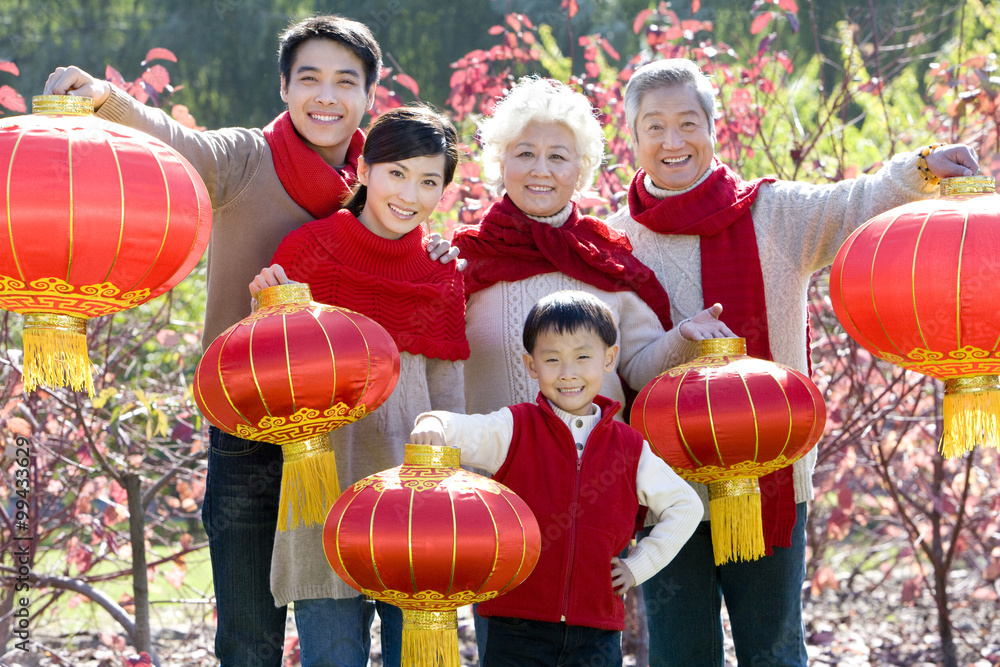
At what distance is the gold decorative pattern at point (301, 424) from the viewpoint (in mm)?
2158

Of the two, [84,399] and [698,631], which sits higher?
[84,399]

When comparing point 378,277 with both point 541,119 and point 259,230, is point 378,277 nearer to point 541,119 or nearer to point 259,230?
point 259,230

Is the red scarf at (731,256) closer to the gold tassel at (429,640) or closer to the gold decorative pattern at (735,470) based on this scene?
the gold decorative pattern at (735,470)

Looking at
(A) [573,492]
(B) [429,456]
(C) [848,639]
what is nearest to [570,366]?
(A) [573,492]

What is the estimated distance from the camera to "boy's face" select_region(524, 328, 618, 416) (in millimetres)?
2385

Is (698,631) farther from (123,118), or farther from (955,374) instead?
(123,118)

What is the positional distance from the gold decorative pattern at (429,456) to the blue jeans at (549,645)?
499 mm

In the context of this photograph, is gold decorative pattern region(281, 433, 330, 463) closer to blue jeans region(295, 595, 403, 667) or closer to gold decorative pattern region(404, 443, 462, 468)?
gold decorative pattern region(404, 443, 462, 468)

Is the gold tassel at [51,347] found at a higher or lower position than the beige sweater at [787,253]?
lower

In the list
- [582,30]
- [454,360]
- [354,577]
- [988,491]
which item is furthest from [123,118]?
[582,30]

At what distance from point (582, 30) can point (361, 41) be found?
8858 millimetres

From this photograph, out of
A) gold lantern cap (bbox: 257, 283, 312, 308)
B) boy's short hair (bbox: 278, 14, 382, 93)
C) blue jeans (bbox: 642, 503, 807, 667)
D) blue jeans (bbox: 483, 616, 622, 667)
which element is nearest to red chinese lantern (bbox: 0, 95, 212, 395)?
gold lantern cap (bbox: 257, 283, 312, 308)

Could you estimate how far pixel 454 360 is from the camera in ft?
8.66

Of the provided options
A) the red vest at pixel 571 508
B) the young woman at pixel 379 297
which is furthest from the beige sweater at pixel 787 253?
the young woman at pixel 379 297
